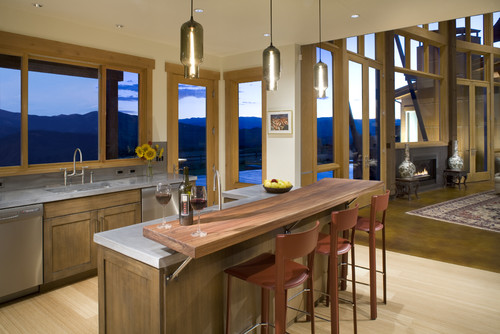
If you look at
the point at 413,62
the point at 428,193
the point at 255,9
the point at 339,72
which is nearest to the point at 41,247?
the point at 255,9

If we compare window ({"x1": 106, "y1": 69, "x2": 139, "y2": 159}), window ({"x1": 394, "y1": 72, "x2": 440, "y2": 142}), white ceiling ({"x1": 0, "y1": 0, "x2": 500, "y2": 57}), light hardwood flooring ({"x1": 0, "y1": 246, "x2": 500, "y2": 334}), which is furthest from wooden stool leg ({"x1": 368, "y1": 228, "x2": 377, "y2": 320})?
window ({"x1": 394, "y1": 72, "x2": 440, "y2": 142})

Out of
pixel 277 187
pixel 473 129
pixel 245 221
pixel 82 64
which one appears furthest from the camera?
pixel 473 129

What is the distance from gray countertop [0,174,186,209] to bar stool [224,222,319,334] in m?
2.21

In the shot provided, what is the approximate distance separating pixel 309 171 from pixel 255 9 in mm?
2507

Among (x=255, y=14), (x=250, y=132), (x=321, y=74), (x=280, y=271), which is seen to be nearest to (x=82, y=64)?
(x=255, y=14)

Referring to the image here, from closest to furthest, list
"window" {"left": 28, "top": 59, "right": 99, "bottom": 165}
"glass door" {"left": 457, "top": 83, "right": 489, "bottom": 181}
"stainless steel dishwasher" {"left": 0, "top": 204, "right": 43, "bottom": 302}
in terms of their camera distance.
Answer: "stainless steel dishwasher" {"left": 0, "top": 204, "right": 43, "bottom": 302} → "window" {"left": 28, "top": 59, "right": 99, "bottom": 165} → "glass door" {"left": 457, "top": 83, "right": 489, "bottom": 181}

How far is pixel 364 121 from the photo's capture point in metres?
7.43

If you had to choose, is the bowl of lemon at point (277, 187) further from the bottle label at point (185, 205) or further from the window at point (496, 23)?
the window at point (496, 23)

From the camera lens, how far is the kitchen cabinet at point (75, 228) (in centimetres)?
346

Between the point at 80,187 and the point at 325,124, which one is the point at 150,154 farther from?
the point at 325,124

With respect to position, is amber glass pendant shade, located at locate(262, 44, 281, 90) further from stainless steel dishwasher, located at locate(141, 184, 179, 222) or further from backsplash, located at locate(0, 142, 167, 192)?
backsplash, located at locate(0, 142, 167, 192)

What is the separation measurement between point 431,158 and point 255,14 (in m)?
7.92

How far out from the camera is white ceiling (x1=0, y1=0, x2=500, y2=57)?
3.58 meters

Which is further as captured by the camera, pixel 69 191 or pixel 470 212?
pixel 470 212
